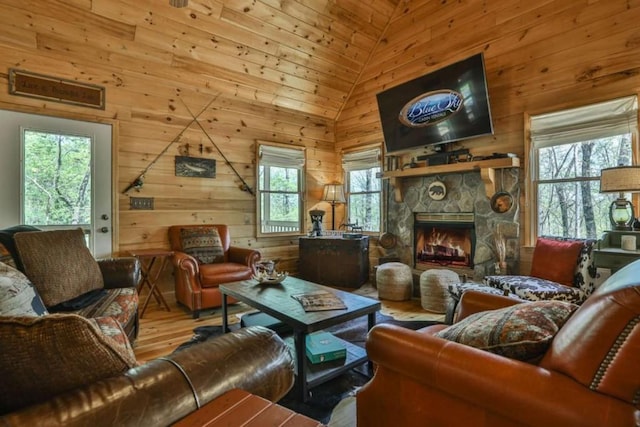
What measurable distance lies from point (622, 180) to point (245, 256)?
3438 mm

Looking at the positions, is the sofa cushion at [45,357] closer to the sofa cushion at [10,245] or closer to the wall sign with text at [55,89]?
the sofa cushion at [10,245]

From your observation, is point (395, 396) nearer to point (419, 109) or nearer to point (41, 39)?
point (419, 109)

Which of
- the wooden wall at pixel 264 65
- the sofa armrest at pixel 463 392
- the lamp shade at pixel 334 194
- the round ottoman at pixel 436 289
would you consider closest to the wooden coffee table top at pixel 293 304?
the sofa armrest at pixel 463 392

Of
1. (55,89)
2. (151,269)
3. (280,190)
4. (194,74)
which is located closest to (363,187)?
(280,190)

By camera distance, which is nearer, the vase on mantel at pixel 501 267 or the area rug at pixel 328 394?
the area rug at pixel 328 394

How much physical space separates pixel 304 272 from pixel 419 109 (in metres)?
2.70

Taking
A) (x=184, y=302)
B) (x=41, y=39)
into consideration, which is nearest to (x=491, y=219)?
(x=184, y=302)

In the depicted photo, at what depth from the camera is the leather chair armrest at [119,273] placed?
8.45ft

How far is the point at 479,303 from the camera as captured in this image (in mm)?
1735

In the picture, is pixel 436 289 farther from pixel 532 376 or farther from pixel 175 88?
pixel 175 88

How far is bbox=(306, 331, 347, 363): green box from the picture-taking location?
2.05 meters

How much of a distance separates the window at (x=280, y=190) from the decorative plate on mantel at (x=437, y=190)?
2000 mm

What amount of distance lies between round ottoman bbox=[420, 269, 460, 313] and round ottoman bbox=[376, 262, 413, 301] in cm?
35

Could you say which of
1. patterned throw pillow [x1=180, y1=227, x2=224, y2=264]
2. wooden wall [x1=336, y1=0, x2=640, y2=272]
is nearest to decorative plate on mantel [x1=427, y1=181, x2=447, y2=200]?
wooden wall [x1=336, y1=0, x2=640, y2=272]
